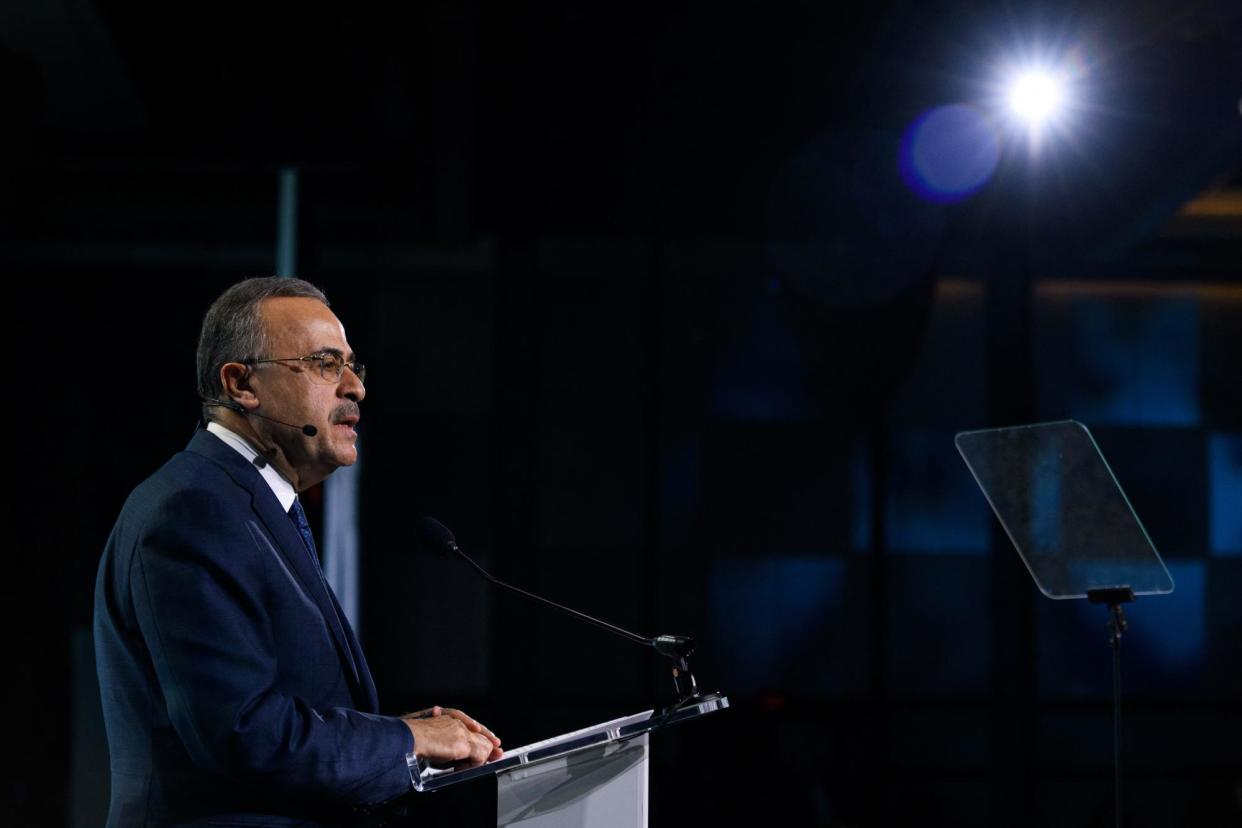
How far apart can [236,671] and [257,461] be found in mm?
383

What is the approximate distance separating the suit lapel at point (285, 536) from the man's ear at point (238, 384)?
2.8 inches

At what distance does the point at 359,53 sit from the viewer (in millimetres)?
4301

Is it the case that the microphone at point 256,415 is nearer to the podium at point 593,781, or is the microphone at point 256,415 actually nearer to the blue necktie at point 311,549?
the blue necktie at point 311,549

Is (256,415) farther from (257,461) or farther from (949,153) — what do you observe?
(949,153)

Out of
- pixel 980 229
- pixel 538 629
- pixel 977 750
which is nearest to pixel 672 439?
pixel 538 629

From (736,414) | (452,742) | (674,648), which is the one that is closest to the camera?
(452,742)

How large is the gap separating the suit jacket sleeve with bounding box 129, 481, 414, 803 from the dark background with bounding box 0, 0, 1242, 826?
4079mm

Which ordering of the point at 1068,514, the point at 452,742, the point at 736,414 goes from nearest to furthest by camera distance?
the point at 452,742
the point at 1068,514
the point at 736,414

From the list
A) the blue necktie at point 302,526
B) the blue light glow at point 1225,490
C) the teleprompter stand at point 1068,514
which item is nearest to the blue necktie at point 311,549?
the blue necktie at point 302,526

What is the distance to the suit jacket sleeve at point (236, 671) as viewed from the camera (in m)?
1.39

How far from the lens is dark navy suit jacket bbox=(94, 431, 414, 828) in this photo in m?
1.40

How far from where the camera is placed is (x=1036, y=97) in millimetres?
5043

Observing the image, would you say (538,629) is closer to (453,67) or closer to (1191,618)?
(453,67)

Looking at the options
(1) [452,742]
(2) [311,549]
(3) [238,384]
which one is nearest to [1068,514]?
(1) [452,742]
